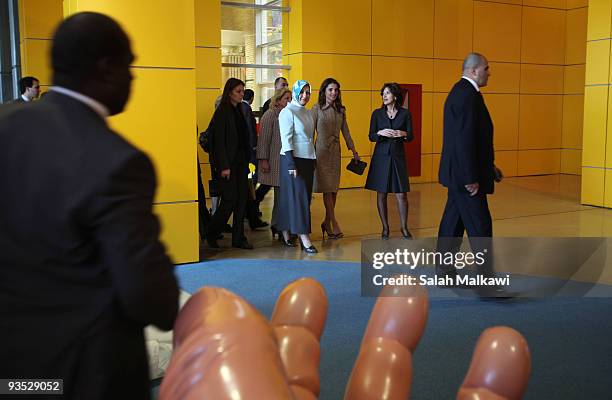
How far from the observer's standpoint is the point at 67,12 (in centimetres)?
591

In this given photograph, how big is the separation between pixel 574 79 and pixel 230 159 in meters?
11.1

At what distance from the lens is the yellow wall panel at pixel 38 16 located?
440 inches

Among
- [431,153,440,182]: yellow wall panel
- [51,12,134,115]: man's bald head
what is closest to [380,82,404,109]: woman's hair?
[51,12,134,115]: man's bald head

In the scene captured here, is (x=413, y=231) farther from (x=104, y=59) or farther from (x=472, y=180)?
(x=104, y=59)

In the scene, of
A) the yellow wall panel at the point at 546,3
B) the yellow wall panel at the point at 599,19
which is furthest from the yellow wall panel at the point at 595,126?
the yellow wall panel at the point at 546,3

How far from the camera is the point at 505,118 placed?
1471cm

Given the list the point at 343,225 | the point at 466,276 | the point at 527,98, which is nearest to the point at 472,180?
the point at 466,276

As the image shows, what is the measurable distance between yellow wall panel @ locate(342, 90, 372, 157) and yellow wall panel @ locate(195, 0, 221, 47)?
8.61ft

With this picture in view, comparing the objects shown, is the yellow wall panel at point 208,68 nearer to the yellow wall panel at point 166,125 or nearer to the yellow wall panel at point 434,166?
the yellow wall panel at point 434,166

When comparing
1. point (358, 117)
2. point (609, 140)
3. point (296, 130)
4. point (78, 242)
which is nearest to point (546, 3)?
point (358, 117)

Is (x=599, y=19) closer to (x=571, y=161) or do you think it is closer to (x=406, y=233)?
(x=406, y=233)

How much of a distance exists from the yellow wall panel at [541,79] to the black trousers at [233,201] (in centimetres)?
977

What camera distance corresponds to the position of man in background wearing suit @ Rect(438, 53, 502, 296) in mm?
5039

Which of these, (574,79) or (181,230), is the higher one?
(574,79)
